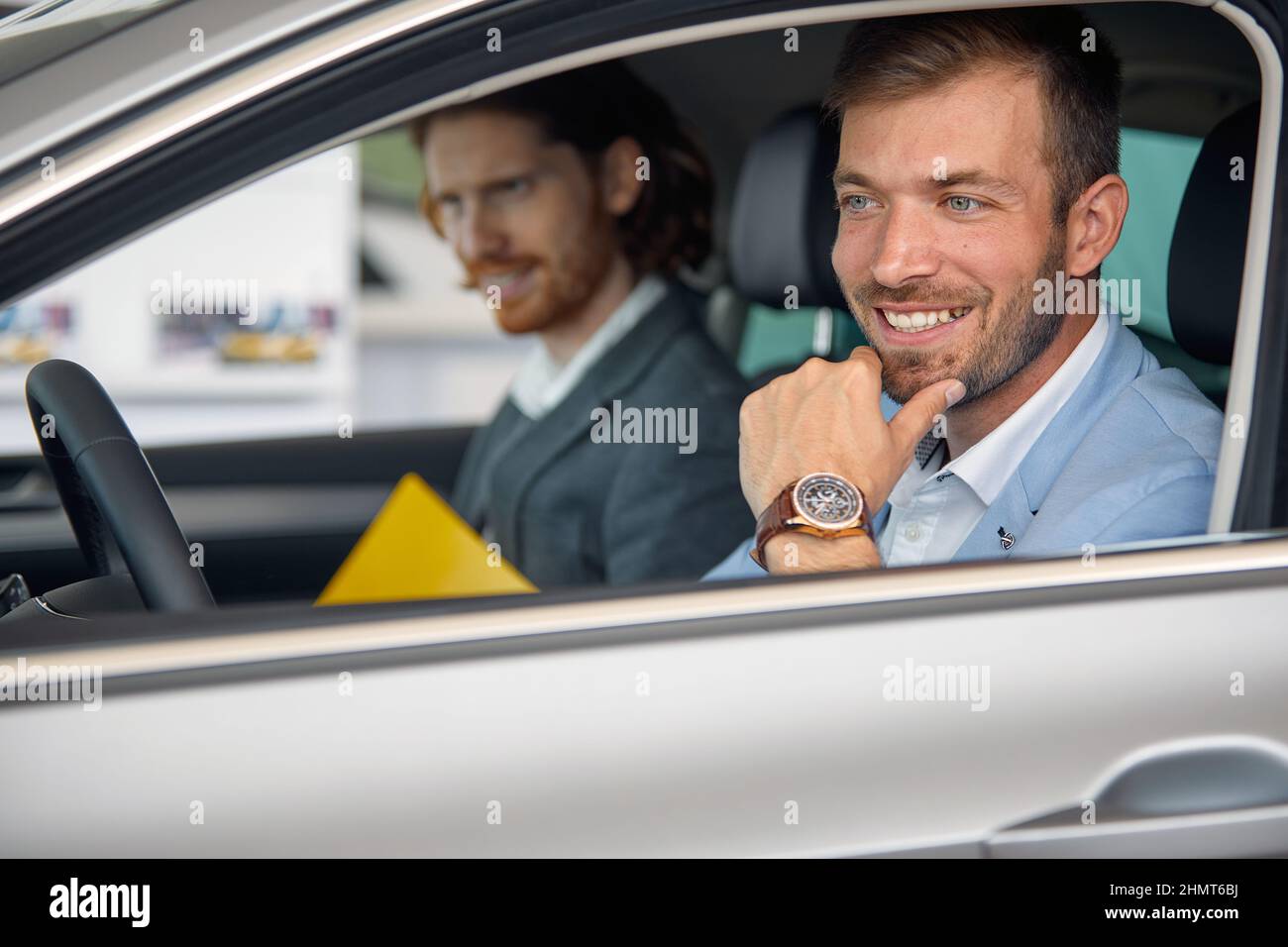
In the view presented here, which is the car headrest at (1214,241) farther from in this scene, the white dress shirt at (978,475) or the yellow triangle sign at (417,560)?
the yellow triangle sign at (417,560)

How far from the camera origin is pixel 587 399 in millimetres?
2586

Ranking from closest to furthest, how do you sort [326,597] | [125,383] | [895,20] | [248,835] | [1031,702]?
[248,835], [1031,702], [895,20], [326,597], [125,383]

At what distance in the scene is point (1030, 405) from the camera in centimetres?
156

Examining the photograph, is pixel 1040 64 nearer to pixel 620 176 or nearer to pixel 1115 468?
pixel 1115 468

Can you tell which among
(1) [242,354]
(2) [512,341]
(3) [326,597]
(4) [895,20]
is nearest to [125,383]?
(1) [242,354]

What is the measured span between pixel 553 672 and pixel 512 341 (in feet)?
27.4

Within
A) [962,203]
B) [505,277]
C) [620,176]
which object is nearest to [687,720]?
[962,203]

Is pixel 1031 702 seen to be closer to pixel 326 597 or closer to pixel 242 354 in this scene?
pixel 326 597

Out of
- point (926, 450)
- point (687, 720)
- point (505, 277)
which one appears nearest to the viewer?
point (687, 720)

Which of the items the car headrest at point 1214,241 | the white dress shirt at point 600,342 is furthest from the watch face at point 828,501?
the white dress shirt at point 600,342

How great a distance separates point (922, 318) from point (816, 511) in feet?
0.96

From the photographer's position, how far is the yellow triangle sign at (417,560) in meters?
2.58

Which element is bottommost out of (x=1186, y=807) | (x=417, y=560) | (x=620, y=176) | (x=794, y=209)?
(x=1186, y=807)
